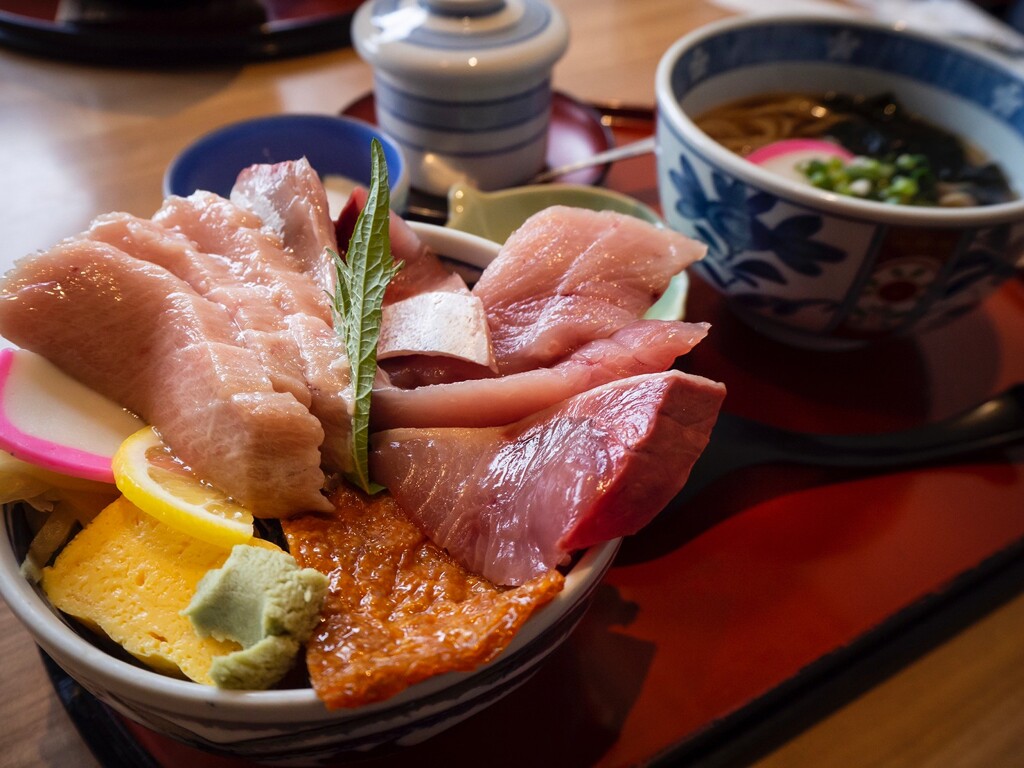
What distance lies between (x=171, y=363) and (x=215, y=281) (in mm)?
113

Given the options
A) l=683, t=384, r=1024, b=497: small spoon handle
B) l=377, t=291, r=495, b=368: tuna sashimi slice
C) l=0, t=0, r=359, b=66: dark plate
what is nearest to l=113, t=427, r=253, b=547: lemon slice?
l=377, t=291, r=495, b=368: tuna sashimi slice

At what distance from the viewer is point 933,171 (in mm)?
1417

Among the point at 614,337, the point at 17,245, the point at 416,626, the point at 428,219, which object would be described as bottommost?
the point at 17,245

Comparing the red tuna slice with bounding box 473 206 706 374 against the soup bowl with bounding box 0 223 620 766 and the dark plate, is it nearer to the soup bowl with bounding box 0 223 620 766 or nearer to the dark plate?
the soup bowl with bounding box 0 223 620 766

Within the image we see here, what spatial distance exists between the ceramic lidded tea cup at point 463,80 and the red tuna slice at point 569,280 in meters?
0.76

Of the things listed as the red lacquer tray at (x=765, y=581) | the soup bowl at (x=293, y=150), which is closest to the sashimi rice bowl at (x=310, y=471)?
the red lacquer tray at (x=765, y=581)

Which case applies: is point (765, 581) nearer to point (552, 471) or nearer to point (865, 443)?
point (865, 443)

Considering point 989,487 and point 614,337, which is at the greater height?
point 614,337

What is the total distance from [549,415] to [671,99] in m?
0.73

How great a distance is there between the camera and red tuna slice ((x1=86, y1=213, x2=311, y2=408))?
746 millimetres

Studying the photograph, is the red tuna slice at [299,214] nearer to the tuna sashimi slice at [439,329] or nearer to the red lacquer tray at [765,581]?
the tuna sashimi slice at [439,329]

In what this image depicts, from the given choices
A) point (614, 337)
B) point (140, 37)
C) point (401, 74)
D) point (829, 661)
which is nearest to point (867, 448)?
point (829, 661)

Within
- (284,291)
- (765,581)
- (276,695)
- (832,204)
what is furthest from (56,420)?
(832,204)

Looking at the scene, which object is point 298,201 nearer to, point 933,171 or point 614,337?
point 614,337
